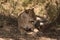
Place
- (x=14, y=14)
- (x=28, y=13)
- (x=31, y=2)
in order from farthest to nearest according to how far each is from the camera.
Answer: (x=31, y=2)
(x=14, y=14)
(x=28, y=13)

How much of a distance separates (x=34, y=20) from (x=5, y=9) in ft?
3.51

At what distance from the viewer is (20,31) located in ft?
15.3

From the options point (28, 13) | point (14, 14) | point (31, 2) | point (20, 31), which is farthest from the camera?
point (31, 2)

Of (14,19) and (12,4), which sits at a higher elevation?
(12,4)

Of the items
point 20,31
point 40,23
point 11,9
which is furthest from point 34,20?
point 11,9

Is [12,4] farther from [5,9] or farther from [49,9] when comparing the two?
[49,9]

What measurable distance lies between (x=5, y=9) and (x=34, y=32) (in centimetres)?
128

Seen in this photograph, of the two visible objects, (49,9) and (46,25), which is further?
(49,9)

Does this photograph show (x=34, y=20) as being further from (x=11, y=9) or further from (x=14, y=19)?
(x=11, y=9)

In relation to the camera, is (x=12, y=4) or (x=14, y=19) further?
(x=12, y=4)

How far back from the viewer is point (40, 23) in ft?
15.8

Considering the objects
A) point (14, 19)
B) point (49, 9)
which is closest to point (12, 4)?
point (14, 19)

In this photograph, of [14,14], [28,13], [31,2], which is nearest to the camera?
[28,13]

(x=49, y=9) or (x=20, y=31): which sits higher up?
(x=49, y=9)
